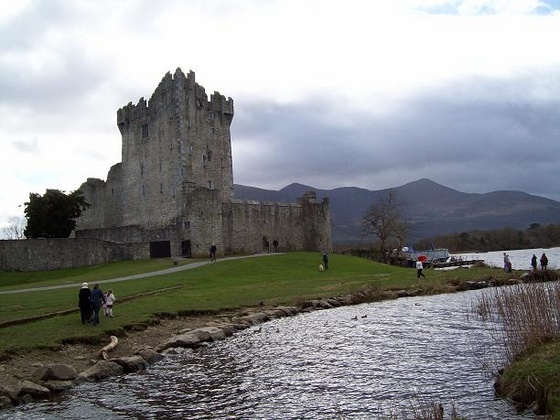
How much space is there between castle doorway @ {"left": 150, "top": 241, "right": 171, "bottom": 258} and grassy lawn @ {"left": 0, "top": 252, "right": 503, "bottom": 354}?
4.53 m

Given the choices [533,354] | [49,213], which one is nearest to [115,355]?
[533,354]

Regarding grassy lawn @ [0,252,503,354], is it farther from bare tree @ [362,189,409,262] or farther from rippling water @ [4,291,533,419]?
bare tree @ [362,189,409,262]

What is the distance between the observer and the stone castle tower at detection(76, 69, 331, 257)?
217ft

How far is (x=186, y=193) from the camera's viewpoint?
67.0 m

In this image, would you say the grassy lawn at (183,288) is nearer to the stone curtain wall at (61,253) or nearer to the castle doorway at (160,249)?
the stone curtain wall at (61,253)

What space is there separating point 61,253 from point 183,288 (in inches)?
1001

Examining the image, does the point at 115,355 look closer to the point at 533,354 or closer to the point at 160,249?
the point at 533,354

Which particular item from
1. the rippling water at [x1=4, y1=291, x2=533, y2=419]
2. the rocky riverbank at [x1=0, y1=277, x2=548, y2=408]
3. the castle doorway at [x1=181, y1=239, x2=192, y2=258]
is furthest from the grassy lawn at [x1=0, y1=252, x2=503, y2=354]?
the rippling water at [x1=4, y1=291, x2=533, y2=419]

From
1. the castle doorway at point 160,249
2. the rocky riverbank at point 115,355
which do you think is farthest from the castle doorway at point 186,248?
the rocky riverbank at point 115,355

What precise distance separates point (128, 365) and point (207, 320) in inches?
398

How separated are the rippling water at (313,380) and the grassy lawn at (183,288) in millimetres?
5357

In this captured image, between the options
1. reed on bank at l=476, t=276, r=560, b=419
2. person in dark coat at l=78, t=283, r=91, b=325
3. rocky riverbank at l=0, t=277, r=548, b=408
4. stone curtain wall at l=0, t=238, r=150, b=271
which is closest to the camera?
reed on bank at l=476, t=276, r=560, b=419

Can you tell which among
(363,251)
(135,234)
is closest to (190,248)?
(135,234)

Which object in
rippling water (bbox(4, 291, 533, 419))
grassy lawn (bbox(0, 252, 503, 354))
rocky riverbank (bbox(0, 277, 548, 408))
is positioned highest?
grassy lawn (bbox(0, 252, 503, 354))
